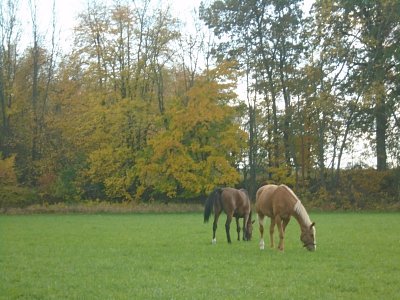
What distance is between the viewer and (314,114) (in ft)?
141

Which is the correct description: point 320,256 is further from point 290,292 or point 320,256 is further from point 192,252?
point 290,292

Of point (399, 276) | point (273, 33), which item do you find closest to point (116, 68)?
point (273, 33)

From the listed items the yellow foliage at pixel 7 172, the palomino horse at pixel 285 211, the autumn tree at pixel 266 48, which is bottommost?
the palomino horse at pixel 285 211

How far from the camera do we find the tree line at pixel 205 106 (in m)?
40.8

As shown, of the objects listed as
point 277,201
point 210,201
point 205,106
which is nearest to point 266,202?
point 277,201

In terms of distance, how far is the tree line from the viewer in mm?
40844

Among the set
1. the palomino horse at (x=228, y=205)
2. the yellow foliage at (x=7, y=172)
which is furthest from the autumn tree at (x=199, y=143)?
the palomino horse at (x=228, y=205)

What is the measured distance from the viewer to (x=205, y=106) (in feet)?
135

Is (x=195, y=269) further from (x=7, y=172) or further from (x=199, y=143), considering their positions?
(x=7, y=172)

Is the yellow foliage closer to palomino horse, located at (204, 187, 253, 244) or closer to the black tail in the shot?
palomino horse, located at (204, 187, 253, 244)

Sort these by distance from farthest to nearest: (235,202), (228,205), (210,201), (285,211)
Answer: (235,202), (228,205), (210,201), (285,211)

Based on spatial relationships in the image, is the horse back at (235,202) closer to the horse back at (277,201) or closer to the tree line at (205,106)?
the horse back at (277,201)

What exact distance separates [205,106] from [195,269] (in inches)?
1180

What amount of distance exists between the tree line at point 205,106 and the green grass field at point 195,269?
887 inches
